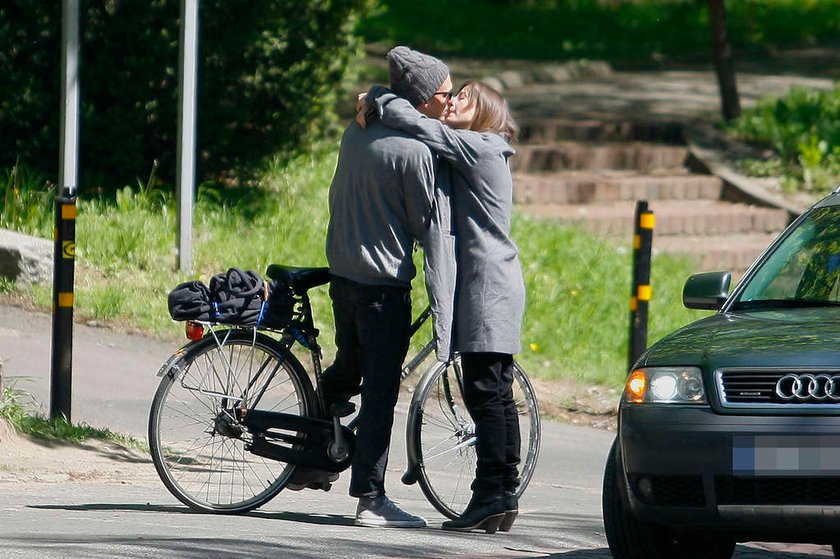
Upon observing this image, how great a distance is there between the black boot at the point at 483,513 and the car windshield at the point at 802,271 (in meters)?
1.21

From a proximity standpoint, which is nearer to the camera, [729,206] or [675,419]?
[675,419]

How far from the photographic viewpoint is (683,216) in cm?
1444

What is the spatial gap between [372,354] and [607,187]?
30.1 ft

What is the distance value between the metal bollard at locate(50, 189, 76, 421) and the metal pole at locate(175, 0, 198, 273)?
3136 mm

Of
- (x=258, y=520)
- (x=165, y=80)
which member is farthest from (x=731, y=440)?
(x=165, y=80)

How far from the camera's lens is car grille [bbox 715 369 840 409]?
4.81 meters

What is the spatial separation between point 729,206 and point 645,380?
10.3m

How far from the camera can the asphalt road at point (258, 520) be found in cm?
535

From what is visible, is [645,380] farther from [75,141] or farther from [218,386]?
[75,141]

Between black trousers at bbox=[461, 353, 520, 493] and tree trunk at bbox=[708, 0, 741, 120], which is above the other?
tree trunk at bbox=[708, 0, 741, 120]

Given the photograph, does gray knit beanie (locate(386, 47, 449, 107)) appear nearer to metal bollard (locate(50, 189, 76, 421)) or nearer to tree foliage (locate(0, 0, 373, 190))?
metal bollard (locate(50, 189, 76, 421))

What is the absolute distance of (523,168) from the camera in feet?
50.0

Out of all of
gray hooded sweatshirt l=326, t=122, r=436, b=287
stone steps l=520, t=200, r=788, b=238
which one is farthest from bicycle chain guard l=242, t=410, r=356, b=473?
stone steps l=520, t=200, r=788, b=238

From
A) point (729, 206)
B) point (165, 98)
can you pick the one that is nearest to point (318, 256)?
point (165, 98)
